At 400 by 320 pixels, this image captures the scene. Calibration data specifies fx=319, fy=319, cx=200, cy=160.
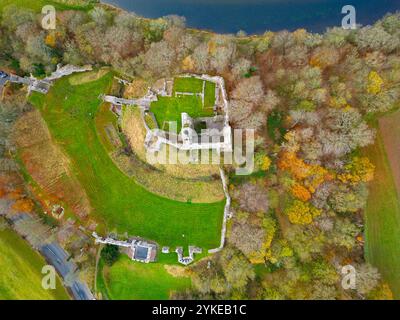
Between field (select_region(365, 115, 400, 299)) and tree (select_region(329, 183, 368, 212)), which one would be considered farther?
field (select_region(365, 115, 400, 299))

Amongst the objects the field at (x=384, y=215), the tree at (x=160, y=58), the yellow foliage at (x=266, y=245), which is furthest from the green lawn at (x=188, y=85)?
the field at (x=384, y=215)

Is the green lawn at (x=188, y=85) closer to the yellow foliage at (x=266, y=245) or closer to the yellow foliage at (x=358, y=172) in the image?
the yellow foliage at (x=266, y=245)

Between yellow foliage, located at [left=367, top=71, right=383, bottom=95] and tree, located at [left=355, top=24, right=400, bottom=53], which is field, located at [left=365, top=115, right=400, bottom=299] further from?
tree, located at [left=355, top=24, right=400, bottom=53]

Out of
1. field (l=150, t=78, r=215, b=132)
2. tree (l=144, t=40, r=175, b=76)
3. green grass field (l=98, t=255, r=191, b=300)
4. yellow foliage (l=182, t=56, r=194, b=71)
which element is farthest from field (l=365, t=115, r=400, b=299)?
tree (l=144, t=40, r=175, b=76)

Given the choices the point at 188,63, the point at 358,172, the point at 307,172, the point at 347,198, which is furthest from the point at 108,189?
the point at 358,172

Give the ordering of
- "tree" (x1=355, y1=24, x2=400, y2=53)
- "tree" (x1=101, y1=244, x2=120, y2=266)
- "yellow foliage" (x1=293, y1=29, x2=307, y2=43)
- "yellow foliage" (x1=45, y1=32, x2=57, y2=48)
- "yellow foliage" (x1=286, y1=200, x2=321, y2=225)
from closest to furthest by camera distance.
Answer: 1. "yellow foliage" (x1=286, y1=200, x2=321, y2=225)
2. "tree" (x1=355, y1=24, x2=400, y2=53)
3. "tree" (x1=101, y1=244, x2=120, y2=266)
4. "yellow foliage" (x1=293, y1=29, x2=307, y2=43)
5. "yellow foliage" (x1=45, y1=32, x2=57, y2=48)

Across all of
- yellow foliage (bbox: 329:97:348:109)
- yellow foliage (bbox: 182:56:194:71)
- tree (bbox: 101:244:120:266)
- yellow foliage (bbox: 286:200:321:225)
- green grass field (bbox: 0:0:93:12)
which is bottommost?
tree (bbox: 101:244:120:266)
